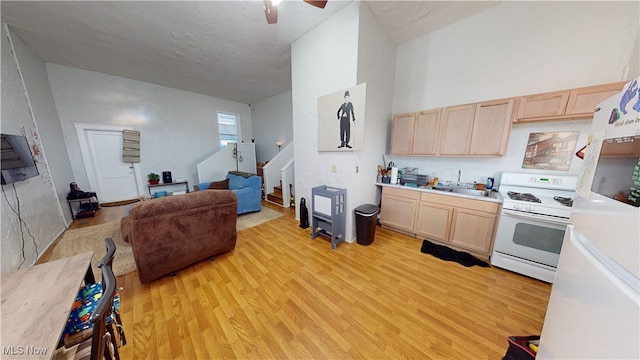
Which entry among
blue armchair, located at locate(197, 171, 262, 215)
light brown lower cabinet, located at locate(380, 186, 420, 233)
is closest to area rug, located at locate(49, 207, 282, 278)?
blue armchair, located at locate(197, 171, 262, 215)

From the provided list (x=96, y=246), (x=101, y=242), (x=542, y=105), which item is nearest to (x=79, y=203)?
(x=101, y=242)

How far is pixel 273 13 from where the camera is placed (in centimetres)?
166

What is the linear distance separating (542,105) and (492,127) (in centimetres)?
44

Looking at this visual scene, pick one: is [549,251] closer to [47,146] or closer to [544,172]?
[544,172]

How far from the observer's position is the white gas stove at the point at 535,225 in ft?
5.94

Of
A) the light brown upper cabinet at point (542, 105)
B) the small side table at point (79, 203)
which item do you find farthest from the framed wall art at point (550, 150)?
the small side table at point (79, 203)

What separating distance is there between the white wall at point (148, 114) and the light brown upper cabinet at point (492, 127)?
6.58 m

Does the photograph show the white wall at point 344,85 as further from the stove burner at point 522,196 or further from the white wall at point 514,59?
the stove burner at point 522,196

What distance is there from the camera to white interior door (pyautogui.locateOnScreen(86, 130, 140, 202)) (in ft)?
14.0

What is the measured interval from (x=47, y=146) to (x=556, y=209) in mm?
7493

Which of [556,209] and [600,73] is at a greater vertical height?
[600,73]

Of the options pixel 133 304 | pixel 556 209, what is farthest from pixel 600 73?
pixel 133 304

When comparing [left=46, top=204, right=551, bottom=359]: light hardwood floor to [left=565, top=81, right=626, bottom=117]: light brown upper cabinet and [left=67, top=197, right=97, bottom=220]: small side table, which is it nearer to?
[left=565, top=81, right=626, bottom=117]: light brown upper cabinet

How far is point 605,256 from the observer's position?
596 millimetres
